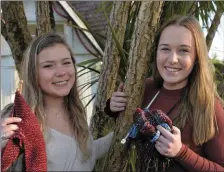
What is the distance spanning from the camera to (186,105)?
1.61m

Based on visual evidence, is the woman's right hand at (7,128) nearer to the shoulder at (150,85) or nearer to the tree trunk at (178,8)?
the shoulder at (150,85)

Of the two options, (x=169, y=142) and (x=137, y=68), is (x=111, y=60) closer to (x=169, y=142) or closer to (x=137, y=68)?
(x=137, y=68)

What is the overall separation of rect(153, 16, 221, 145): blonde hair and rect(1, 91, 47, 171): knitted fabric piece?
622 millimetres

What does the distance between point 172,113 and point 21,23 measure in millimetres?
1627

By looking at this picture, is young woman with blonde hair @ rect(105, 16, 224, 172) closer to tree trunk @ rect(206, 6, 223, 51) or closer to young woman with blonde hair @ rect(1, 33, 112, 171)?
young woman with blonde hair @ rect(1, 33, 112, 171)

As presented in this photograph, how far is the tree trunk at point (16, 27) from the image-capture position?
2.77m

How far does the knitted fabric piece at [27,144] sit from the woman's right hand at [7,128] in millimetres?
21

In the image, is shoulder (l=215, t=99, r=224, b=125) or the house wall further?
the house wall

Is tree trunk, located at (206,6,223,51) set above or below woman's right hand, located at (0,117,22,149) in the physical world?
above

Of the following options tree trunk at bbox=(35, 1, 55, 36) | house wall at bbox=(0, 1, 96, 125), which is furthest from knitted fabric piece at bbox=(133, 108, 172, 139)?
house wall at bbox=(0, 1, 96, 125)

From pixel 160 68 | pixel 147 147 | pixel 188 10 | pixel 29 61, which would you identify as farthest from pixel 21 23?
pixel 147 147

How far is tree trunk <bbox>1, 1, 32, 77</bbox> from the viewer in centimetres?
277

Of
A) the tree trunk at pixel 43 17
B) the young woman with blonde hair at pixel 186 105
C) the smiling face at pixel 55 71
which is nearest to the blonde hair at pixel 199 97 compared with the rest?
the young woman with blonde hair at pixel 186 105

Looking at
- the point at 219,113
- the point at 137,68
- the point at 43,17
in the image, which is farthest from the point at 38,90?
the point at 43,17
